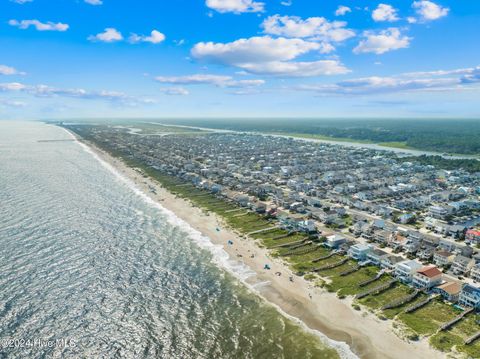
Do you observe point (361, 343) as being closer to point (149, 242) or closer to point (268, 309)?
point (268, 309)

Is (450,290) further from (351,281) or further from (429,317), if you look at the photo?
(351,281)

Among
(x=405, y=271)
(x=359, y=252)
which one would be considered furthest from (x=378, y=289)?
(x=359, y=252)

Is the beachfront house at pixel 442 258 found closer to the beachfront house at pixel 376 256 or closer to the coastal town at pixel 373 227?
the coastal town at pixel 373 227

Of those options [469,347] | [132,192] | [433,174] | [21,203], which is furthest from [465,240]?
[21,203]

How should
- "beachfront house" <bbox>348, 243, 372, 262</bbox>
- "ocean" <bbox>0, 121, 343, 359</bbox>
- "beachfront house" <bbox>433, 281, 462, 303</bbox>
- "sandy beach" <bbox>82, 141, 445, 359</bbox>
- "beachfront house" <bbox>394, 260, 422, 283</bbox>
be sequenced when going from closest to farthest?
"ocean" <bbox>0, 121, 343, 359</bbox> < "sandy beach" <bbox>82, 141, 445, 359</bbox> < "beachfront house" <bbox>433, 281, 462, 303</bbox> < "beachfront house" <bbox>394, 260, 422, 283</bbox> < "beachfront house" <bbox>348, 243, 372, 262</bbox>

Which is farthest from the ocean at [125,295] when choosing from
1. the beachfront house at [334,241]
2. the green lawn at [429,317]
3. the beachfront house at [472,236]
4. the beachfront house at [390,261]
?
the beachfront house at [472,236]

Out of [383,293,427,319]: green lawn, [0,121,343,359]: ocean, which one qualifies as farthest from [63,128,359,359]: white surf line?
[383,293,427,319]: green lawn

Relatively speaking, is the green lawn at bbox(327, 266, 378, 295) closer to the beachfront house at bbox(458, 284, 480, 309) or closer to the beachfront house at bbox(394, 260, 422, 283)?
the beachfront house at bbox(394, 260, 422, 283)
